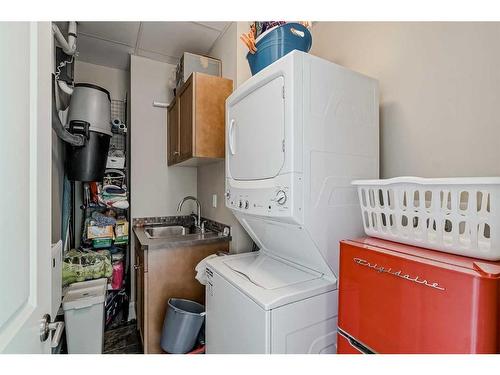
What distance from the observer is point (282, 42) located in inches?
53.0

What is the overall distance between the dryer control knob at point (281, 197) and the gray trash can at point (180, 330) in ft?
4.02

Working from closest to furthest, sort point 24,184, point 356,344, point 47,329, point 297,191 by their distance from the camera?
point 24,184 < point 47,329 < point 356,344 < point 297,191

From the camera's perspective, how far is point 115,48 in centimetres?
269

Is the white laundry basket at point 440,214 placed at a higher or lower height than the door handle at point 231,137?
lower

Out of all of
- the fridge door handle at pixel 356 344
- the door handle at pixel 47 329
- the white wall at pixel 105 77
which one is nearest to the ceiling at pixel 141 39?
the white wall at pixel 105 77

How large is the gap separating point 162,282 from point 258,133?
1.55 metres

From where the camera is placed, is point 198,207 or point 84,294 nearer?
point 84,294

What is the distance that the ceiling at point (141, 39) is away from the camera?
91.1 inches

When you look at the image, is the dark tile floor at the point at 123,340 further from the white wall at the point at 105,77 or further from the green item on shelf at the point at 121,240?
the white wall at the point at 105,77

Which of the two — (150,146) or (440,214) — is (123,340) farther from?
(440,214)

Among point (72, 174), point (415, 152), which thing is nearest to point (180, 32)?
point (72, 174)

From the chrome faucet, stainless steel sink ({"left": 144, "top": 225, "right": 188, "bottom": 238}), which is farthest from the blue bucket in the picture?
stainless steel sink ({"left": 144, "top": 225, "right": 188, "bottom": 238})

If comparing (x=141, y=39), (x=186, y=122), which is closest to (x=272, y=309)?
(x=186, y=122)

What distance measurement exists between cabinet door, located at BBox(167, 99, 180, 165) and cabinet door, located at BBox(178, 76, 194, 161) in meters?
0.15
